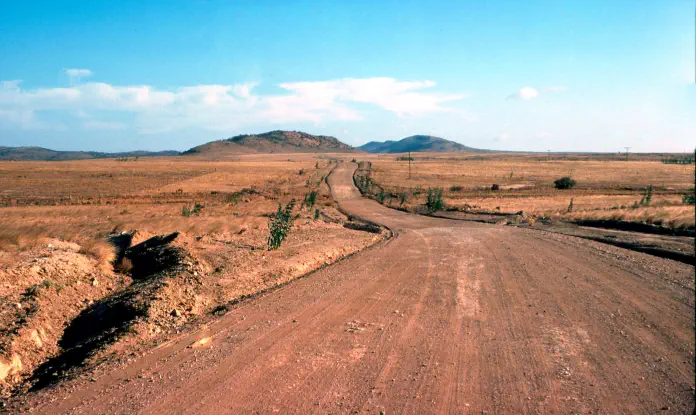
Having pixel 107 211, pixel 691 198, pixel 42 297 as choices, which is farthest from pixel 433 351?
pixel 107 211

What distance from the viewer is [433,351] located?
7.98 m

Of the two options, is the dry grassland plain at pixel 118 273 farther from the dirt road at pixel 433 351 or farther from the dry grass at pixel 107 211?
the dirt road at pixel 433 351

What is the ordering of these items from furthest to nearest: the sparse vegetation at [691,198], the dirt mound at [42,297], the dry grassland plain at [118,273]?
1. the dry grassland plain at [118,273]
2. the dirt mound at [42,297]
3. the sparse vegetation at [691,198]

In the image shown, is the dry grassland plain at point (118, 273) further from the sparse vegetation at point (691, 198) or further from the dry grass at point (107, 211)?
the sparse vegetation at point (691, 198)

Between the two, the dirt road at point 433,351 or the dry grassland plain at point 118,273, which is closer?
the dirt road at point 433,351

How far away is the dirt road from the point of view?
20.9 ft

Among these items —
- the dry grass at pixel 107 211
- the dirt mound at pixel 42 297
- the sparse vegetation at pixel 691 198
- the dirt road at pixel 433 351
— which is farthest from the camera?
the dry grass at pixel 107 211

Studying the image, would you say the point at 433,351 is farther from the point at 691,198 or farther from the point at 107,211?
the point at 107,211

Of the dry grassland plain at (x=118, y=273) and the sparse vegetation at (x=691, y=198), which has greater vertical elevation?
the sparse vegetation at (x=691, y=198)

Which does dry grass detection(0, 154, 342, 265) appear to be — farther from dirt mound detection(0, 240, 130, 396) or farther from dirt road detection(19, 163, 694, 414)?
dirt road detection(19, 163, 694, 414)

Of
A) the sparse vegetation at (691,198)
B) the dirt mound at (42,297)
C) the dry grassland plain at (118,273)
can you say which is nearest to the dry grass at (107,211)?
the dry grassland plain at (118,273)

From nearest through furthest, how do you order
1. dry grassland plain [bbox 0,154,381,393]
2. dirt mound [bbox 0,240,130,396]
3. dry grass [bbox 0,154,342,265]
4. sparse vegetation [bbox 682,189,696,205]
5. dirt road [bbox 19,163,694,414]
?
sparse vegetation [bbox 682,189,696,205], dirt road [bbox 19,163,694,414], dirt mound [bbox 0,240,130,396], dry grassland plain [bbox 0,154,381,393], dry grass [bbox 0,154,342,265]

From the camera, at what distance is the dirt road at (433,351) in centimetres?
638

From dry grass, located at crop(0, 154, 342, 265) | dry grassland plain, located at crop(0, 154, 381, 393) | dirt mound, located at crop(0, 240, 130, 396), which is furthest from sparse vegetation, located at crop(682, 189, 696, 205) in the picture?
dry grass, located at crop(0, 154, 342, 265)
